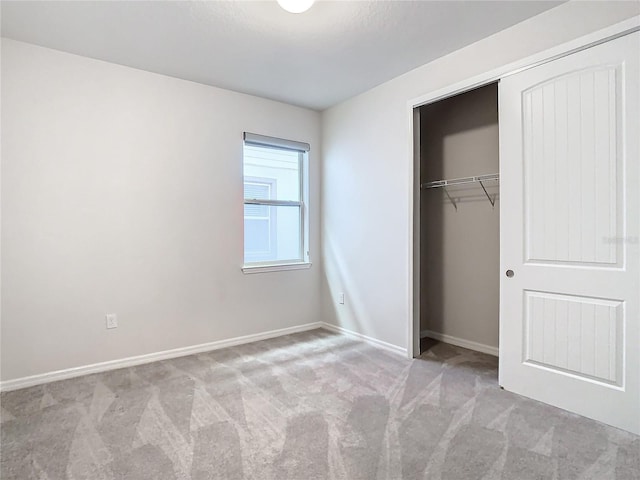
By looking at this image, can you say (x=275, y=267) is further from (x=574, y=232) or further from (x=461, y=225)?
(x=574, y=232)

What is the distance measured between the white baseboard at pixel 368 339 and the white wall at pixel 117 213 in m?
0.74

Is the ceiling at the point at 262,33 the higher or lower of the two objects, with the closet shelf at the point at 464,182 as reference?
higher

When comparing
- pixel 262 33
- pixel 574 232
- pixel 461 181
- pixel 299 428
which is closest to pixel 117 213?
pixel 262 33

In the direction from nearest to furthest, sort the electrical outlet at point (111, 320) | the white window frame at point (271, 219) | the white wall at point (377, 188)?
the white wall at point (377, 188) < the electrical outlet at point (111, 320) < the white window frame at point (271, 219)

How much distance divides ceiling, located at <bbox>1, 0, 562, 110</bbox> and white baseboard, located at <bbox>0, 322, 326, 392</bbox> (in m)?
2.57

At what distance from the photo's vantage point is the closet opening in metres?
3.49

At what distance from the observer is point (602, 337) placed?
7.23ft

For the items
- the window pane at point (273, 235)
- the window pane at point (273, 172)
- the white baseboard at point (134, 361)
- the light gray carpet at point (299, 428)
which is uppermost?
the window pane at point (273, 172)

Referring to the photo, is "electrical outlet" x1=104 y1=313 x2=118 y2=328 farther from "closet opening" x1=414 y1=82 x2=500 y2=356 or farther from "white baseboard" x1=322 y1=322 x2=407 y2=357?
"closet opening" x1=414 y1=82 x2=500 y2=356

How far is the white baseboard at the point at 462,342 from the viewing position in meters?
3.50

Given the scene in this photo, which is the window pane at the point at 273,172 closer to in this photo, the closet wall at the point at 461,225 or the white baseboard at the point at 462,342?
the closet wall at the point at 461,225

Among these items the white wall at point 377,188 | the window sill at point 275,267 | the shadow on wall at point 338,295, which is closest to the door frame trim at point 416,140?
the white wall at point 377,188

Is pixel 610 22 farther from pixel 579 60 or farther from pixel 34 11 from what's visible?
pixel 34 11

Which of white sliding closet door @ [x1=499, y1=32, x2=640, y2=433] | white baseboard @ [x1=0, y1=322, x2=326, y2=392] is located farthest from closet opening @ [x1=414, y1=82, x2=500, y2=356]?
white baseboard @ [x1=0, y1=322, x2=326, y2=392]
